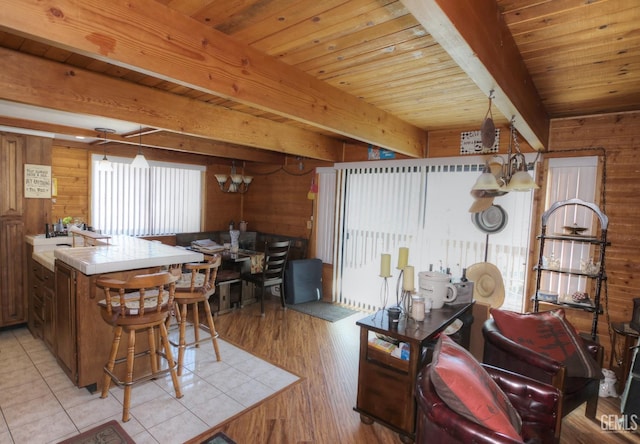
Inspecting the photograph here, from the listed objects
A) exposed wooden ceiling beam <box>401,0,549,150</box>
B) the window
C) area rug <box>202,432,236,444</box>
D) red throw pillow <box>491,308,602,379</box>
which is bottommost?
area rug <box>202,432,236,444</box>

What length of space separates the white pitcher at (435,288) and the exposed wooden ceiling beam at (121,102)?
84.7 inches

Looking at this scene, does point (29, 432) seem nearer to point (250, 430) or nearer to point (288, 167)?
point (250, 430)

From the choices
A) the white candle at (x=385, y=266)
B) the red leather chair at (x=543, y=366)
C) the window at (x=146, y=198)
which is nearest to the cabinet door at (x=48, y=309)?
the window at (x=146, y=198)

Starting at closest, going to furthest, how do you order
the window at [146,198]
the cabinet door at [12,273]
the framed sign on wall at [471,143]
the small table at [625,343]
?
the small table at [625,343] < the cabinet door at [12,273] < the framed sign on wall at [471,143] < the window at [146,198]

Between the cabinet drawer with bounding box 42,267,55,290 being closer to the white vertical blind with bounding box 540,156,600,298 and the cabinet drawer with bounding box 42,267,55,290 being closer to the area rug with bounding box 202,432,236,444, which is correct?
the area rug with bounding box 202,432,236,444

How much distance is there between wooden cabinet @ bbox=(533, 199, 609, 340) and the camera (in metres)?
2.93

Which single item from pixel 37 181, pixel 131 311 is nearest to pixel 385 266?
pixel 131 311

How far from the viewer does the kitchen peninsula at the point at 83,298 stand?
255cm

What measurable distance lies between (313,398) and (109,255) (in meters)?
2.04

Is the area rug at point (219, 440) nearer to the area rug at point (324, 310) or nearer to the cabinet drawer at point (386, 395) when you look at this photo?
the cabinet drawer at point (386, 395)

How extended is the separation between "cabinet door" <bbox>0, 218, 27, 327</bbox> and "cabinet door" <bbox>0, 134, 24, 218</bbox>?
15 cm

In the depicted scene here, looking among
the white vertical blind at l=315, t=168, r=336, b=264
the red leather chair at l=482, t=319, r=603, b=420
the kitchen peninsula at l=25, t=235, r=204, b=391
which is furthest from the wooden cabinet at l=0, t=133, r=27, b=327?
the red leather chair at l=482, t=319, r=603, b=420

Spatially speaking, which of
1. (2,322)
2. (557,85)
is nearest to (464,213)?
(557,85)

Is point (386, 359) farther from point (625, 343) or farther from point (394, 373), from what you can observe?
point (625, 343)
